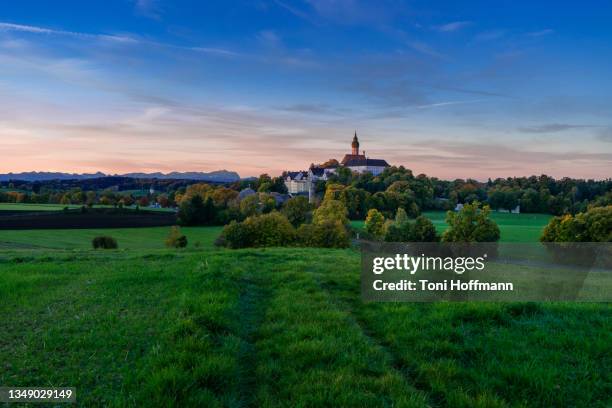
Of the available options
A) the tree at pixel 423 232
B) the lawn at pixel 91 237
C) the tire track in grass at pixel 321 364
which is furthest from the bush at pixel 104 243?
the tree at pixel 423 232

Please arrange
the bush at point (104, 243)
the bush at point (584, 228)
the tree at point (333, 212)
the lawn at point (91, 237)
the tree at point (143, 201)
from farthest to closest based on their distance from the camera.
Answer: the tree at point (143, 201) → the tree at point (333, 212) → the bush at point (584, 228) → the lawn at point (91, 237) → the bush at point (104, 243)

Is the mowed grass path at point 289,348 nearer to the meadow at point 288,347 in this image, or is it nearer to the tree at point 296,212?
the meadow at point 288,347

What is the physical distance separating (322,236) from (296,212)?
31634mm

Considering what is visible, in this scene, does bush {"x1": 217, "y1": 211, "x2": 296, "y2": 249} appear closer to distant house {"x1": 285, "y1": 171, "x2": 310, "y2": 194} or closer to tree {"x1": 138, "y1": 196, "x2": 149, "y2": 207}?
tree {"x1": 138, "y1": 196, "x2": 149, "y2": 207}

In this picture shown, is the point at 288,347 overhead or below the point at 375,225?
overhead

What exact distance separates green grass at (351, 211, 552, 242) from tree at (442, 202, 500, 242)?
19.9ft

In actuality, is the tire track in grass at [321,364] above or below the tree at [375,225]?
above

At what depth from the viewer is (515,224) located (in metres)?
83.6

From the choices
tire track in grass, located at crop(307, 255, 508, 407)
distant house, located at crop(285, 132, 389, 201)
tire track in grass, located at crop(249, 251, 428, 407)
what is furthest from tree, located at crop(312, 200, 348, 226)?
distant house, located at crop(285, 132, 389, 201)

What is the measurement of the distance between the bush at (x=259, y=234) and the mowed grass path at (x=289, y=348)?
29.9m

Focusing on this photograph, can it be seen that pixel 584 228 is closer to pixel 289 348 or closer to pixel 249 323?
pixel 249 323

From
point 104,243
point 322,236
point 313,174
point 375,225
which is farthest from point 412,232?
point 313,174

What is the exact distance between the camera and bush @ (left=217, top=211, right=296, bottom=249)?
40134 mm

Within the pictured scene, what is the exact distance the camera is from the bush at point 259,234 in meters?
40.1
